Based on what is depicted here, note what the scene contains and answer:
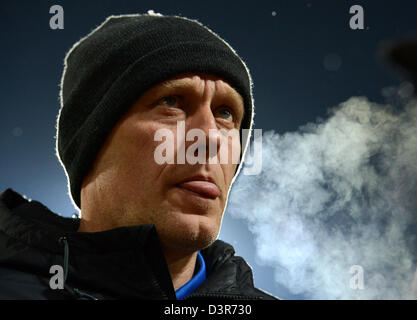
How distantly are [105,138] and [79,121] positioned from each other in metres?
0.20

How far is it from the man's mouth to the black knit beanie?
0.41 metres

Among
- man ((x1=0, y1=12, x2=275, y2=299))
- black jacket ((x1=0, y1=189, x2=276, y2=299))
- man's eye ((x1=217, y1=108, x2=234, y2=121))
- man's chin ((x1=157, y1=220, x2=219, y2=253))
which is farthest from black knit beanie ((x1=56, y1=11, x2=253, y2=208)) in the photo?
man's chin ((x1=157, y1=220, x2=219, y2=253))

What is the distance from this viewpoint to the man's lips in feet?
4.85

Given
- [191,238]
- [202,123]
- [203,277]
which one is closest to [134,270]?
[191,238]

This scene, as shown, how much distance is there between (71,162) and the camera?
176 centimetres

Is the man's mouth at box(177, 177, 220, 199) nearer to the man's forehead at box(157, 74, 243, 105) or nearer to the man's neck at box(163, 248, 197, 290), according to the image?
the man's neck at box(163, 248, 197, 290)

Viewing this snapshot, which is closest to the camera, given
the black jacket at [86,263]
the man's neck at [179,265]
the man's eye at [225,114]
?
the black jacket at [86,263]

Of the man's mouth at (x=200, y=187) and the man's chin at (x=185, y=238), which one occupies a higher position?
the man's mouth at (x=200, y=187)

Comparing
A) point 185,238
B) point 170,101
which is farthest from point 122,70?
point 185,238

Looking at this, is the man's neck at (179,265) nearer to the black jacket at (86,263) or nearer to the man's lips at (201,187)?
the black jacket at (86,263)

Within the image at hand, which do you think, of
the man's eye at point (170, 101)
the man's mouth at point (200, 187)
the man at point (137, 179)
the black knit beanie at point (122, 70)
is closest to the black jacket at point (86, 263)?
the man at point (137, 179)

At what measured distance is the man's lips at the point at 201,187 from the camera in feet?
4.85

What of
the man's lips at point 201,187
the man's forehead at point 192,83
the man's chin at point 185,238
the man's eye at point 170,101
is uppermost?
the man's forehead at point 192,83
